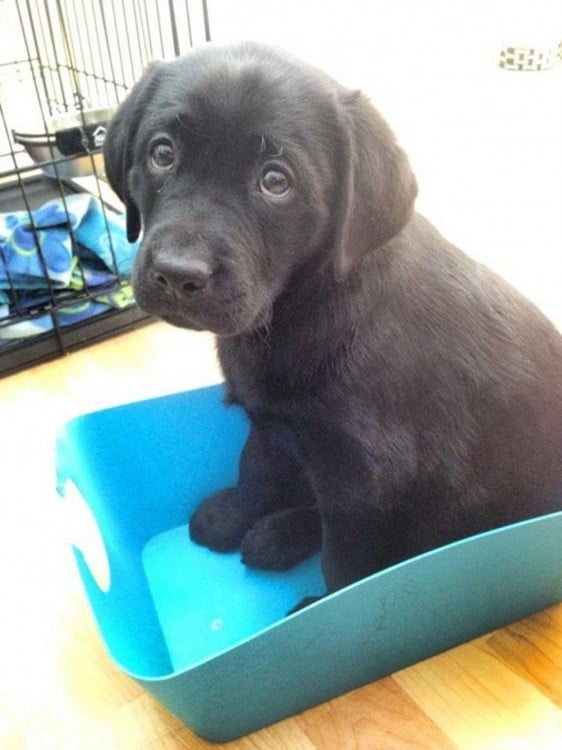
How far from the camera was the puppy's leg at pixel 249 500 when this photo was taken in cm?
124

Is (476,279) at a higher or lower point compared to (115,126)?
lower

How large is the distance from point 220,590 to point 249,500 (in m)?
0.15

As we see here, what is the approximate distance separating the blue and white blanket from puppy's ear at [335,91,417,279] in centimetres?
98

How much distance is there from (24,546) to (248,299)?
0.68 meters

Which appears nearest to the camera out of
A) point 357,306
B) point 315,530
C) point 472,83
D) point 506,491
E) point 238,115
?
point 238,115

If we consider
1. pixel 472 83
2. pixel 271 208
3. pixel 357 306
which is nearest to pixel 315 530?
pixel 357 306

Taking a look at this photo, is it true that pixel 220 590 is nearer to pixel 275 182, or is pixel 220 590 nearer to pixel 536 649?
pixel 536 649

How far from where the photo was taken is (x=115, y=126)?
937mm

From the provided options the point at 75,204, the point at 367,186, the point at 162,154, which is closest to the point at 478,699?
the point at 367,186

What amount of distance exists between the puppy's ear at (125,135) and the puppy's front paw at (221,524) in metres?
0.53

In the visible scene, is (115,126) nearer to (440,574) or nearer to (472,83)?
(440,574)

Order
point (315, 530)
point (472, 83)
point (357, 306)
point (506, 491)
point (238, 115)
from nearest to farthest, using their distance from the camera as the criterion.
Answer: point (238, 115) → point (357, 306) → point (506, 491) → point (315, 530) → point (472, 83)

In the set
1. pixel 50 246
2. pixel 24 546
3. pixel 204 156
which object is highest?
pixel 204 156

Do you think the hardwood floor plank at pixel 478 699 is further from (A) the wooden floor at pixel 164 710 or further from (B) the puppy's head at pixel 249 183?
(B) the puppy's head at pixel 249 183
